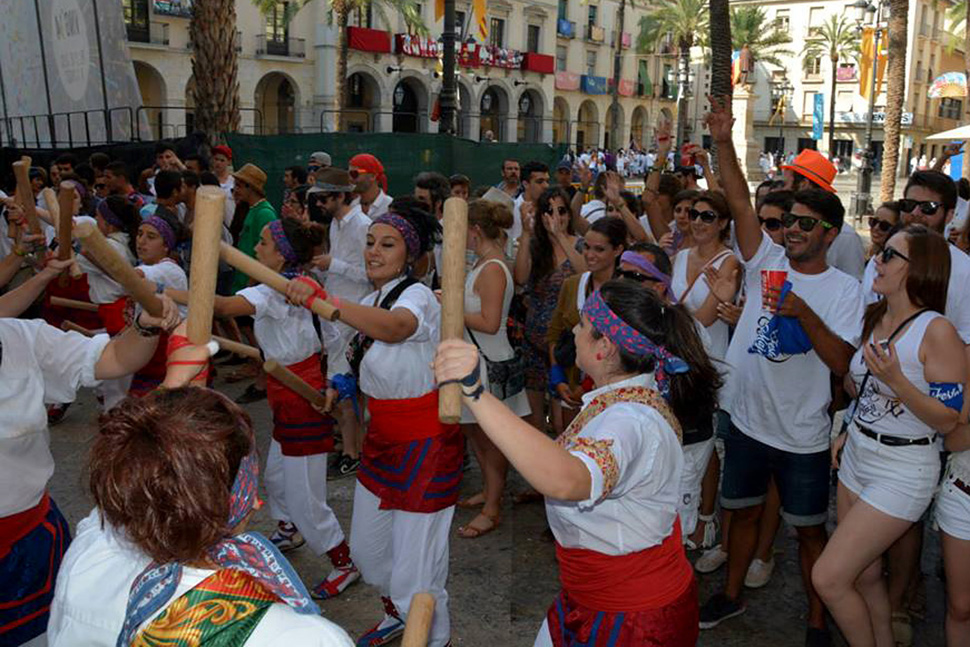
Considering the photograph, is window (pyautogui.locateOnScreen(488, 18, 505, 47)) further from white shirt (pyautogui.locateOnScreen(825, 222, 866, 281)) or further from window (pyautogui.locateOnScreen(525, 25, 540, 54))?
white shirt (pyautogui.locateOnScreen(825, 222, 866, 281))

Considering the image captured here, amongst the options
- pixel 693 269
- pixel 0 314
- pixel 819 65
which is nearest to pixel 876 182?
pixel 819 65

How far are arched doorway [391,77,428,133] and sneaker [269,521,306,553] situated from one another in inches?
1694

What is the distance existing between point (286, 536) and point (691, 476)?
8.20 ft

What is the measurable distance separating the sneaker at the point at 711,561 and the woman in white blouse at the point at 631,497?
7.35 feet

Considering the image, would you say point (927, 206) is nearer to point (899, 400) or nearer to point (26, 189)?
point (899, 400)

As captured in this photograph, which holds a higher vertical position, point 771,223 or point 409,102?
point 409,102

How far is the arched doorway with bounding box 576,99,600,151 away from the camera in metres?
61.5

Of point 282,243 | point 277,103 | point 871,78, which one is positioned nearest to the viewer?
point 282,243

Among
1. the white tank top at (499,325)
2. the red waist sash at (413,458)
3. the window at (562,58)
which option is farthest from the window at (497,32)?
the red waist sash at (413,458)

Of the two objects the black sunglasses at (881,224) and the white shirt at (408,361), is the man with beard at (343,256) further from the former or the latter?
the black sunglasses at (881,224)

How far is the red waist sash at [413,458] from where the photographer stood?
12.7 ft

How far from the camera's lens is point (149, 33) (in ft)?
117

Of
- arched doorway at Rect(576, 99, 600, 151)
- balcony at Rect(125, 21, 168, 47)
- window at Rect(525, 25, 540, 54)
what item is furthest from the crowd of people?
arched doorway at Rect(576, 99, 600, 151)

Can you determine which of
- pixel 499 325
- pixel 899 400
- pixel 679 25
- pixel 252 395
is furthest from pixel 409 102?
pixel 899 400
